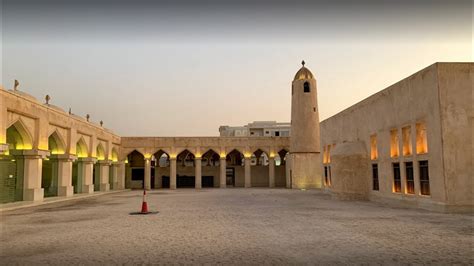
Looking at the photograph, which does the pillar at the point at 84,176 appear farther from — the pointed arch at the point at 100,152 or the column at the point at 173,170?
the column at the point at 173,170

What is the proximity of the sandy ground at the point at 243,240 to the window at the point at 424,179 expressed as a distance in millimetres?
2274

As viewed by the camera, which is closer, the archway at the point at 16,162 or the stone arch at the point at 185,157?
the archway at the point at 16,162

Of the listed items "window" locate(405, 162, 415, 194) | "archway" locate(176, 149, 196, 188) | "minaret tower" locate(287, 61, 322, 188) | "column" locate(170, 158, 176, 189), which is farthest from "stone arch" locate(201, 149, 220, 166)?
"window" locate(405, 162, 415, 194)

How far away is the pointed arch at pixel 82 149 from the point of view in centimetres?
2865

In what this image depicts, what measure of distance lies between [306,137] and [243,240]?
1094 inches

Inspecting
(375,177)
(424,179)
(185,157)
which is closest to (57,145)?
(375,177)

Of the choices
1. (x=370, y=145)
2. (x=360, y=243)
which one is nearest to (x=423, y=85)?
(x=370, y=145)

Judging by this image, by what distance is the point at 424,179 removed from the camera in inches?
580

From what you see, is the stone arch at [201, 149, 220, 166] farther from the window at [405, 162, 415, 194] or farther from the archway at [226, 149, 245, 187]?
the window at [405, 162, 415, 194]

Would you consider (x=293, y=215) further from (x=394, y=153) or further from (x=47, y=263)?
(x=47, y=263)

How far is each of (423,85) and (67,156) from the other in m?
21.5

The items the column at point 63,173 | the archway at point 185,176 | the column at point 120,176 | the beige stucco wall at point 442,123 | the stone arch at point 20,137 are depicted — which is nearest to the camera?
the beige stucco wall at point 442,123

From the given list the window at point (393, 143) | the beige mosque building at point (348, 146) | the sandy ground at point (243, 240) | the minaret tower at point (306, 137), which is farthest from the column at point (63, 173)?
the window at point (393, 143)

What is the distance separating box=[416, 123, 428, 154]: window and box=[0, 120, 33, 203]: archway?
19654mm
